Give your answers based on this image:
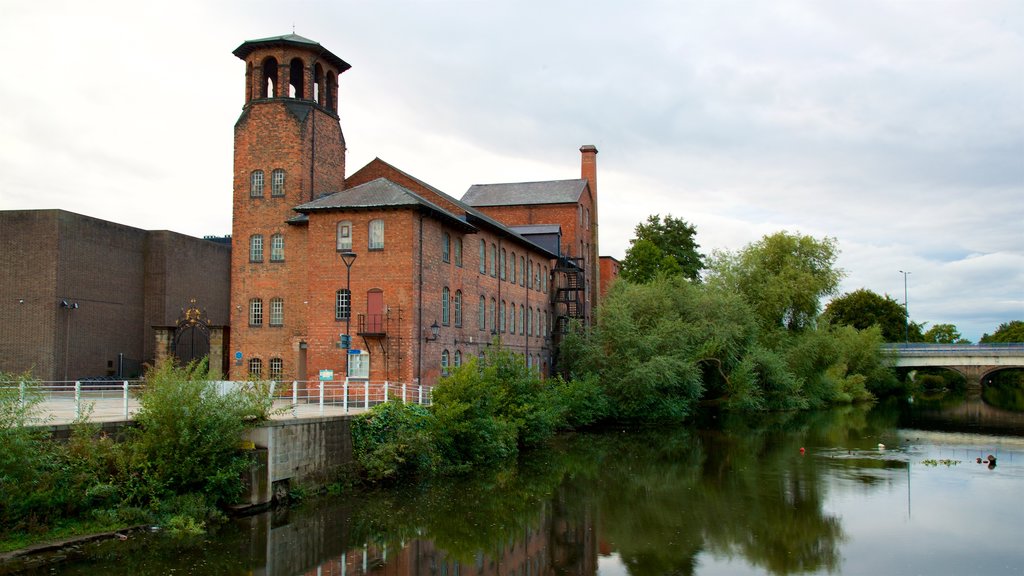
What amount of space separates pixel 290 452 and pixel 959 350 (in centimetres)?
6272

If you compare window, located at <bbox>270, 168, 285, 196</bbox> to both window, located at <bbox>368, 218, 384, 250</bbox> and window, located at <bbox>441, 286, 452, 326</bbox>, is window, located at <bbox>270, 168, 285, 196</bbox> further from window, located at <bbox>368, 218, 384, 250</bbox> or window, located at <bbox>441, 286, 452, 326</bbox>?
window, located at <bbox>441, 286, 452, 326</bbox>

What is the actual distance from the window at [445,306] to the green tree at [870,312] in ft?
199

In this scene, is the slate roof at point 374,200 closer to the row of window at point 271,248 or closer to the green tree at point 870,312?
the row of window at point 271,248

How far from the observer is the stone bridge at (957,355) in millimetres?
66500

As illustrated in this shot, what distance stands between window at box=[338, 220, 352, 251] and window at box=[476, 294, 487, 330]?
7.19 metres

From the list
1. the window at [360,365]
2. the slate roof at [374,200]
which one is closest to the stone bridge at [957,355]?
the slate roof at [374,200]

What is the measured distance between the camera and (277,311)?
31.9 metres

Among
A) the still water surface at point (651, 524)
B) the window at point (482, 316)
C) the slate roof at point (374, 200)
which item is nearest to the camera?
the still water surface at point (651, 524)

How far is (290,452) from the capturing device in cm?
1870

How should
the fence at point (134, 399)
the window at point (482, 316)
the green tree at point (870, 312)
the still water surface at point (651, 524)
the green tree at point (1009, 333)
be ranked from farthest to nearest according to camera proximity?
1. the green tree at point (1009, 333)
2. the green tree at point (870, 312)
3. the window at point (482, 316)
4. the fence at point (134, 399)
5. the still water surface at point (651, 524)

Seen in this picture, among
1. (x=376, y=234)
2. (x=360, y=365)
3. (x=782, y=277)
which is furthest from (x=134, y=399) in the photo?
(x=782, y=277)

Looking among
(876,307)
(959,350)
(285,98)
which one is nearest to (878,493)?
(285,98)

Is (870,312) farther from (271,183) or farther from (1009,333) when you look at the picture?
(271,183)

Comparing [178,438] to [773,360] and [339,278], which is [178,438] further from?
[773,360]
